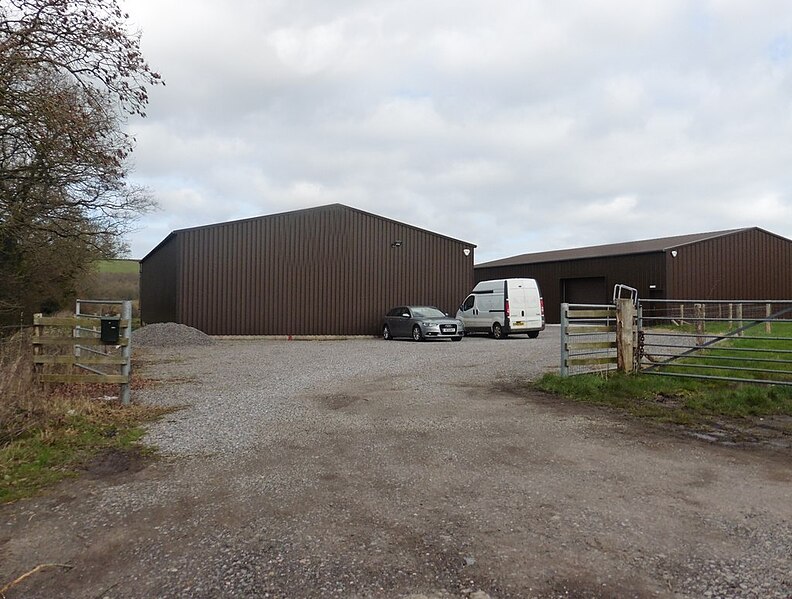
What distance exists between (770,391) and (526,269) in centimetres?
3092

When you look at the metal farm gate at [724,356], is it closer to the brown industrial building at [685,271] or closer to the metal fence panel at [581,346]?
the metal fence panel at [581,346]

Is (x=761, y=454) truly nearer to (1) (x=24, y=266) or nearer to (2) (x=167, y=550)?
(2) (x=167, y=550)

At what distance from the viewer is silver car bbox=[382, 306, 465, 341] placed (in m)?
20.0

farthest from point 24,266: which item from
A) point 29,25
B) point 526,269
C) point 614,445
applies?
point 526,269

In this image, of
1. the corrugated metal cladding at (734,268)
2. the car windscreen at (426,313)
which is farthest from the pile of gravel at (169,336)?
the corrugated metal cladding at (734,268)

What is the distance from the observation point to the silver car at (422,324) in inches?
786

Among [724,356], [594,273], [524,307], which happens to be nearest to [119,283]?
[524,307]

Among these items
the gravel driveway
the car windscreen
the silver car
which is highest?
the car windscreen

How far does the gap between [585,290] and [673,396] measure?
27591 mm

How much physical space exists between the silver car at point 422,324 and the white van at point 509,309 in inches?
52.5

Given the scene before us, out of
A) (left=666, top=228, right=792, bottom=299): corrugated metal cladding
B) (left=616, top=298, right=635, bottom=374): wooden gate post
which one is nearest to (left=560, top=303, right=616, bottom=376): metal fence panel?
(left=616, top=298, right=635, bottom=374): wooden gate post

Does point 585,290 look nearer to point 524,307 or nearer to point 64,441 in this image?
point 524,307

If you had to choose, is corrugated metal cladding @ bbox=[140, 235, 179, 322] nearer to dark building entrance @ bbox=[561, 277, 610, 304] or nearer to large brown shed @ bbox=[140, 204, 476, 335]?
large brown shed @ bbox=[140, 204, 476, 335]

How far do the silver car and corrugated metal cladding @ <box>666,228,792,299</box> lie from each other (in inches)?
599
